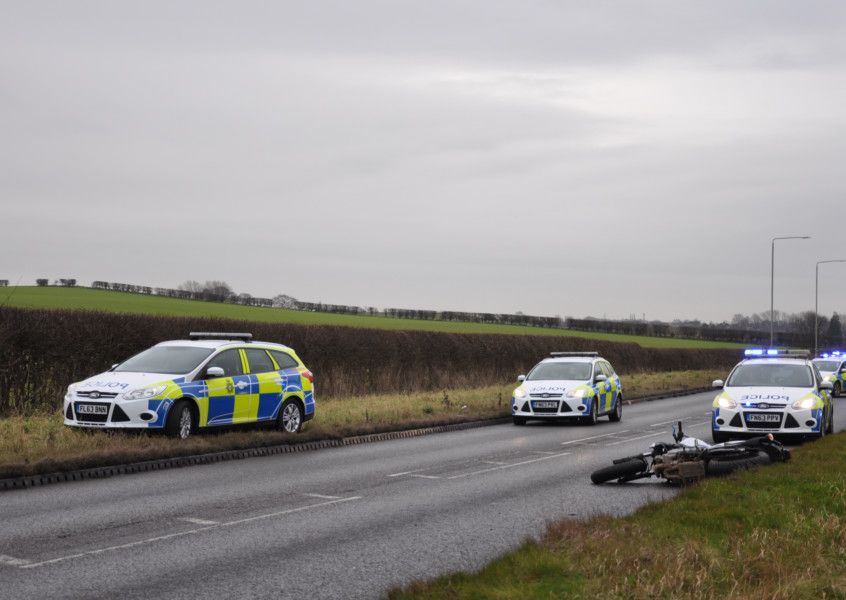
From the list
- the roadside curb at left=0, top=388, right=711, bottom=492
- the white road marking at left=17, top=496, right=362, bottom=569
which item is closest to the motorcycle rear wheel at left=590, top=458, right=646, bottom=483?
the white road marking at left=17, top=496, right=362, bottom=569

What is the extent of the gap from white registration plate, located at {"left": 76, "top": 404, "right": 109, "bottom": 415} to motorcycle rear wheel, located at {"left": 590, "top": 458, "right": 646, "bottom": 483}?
765 centimetres

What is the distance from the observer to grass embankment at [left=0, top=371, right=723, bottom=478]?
45.8ft

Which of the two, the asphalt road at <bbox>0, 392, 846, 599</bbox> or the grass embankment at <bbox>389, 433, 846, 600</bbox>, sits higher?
the grass embankment at <bbox>389, 433, 846, 600</bbox>

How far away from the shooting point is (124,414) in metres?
16.2

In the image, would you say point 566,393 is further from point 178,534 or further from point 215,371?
point 178,534

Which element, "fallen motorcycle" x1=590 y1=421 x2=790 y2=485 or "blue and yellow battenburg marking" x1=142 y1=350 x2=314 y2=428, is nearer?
"fallen motorcycle" x1=590 y1=421 x2=790 y2=485

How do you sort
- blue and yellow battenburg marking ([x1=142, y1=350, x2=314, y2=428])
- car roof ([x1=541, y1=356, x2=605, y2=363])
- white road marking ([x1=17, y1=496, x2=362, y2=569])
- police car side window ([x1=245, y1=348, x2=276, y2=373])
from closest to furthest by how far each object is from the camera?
white road marking ([x1=17, y1=496, x2=362, y2=569]) → blue and yellow battenburg marking ([x1=142, y1=350, x2=314, y2=428]) → police car side window ([x1=245, y1=348, x2=276, y2=373]) → car roof ([x1=541, y1=356, x2=605, y2=363])

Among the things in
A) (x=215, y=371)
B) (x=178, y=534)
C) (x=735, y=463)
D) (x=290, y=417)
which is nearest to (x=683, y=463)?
(x=735, y=463)

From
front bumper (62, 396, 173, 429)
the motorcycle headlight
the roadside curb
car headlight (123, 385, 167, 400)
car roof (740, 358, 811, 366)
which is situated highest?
car roof (740, 358, 811, 366)

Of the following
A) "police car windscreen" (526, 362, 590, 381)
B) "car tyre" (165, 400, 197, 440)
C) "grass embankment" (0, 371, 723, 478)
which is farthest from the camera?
"police car windscreen" (526, 362, 590, 381)

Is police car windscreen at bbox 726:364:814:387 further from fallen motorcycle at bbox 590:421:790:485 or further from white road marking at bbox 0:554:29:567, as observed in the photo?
white road marking at bbox 0:554:29:567

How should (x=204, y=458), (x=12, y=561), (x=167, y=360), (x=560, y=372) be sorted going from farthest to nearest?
(x=560, y=372), (x=167, y=360), (x=204, y=458), (x=12, y=561)

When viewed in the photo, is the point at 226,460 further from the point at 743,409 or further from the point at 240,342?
the point at 743,409

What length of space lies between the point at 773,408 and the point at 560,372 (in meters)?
7.53
